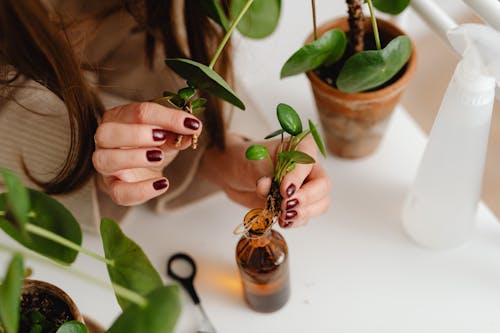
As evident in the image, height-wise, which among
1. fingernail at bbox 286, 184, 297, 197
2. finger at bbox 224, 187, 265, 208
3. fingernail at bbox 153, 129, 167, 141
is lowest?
finger at bbox 224, 187, 265, 208

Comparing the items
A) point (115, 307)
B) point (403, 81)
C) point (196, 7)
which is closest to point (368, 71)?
point (403, 81)

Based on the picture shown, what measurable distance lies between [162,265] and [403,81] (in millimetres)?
390

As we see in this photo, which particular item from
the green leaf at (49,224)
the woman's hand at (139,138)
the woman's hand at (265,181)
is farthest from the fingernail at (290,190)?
the green leaf at (49,224)

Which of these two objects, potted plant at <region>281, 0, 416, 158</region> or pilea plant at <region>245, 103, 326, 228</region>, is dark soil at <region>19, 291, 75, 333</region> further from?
potted plant at <region>281, 0, 416, 158</region>

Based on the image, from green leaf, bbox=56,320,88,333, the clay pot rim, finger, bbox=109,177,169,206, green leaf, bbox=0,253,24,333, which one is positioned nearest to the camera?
green leaf, bbox=0,253,24,333

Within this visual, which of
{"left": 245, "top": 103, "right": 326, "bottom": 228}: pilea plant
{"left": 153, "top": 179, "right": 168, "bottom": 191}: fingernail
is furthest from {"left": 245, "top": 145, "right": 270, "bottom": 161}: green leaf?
{"left": 153, "top": 179, "right": 168, "bottom": 191}: fingernail

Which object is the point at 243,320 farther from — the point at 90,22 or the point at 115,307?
the point at 90,22

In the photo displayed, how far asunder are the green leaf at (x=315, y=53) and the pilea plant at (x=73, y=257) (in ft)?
0.88

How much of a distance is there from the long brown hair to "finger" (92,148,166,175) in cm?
7

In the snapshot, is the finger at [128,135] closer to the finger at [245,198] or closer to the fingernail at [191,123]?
the fingernail at [191,123]

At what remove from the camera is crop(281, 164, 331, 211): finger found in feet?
1.96

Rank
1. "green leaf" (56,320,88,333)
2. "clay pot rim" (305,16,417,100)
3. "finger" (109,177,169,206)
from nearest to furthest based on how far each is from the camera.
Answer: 1. "green leaf" (56,320,88,333)
2. "finger" (109,177,169,206)
3. "clay pot rim" (305,16,417,100)

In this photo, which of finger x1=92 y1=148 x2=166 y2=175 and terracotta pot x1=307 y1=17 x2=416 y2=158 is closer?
finger x1=92 y1=148 x2=166 y2=175

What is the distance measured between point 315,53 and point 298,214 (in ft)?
0.59
